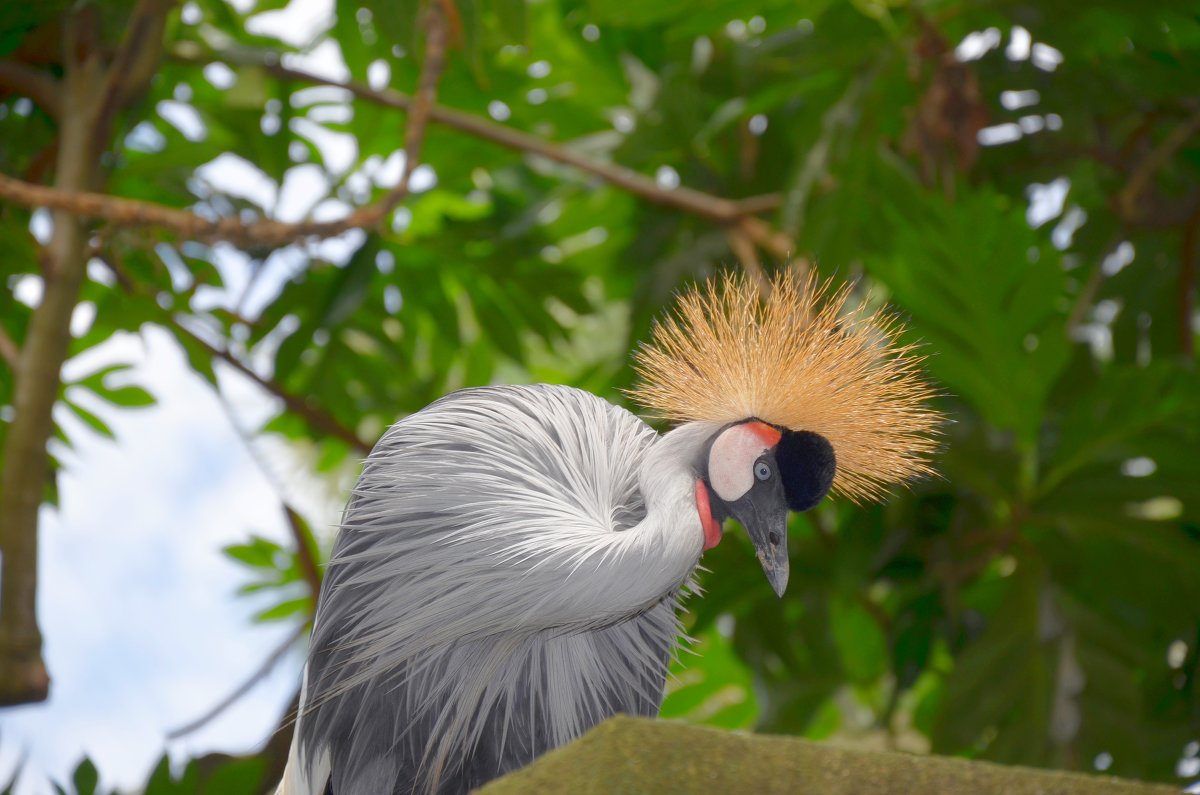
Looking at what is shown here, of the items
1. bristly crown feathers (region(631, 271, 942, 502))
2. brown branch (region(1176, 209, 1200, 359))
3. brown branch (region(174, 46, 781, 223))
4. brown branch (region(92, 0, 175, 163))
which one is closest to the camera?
bristly crown feathers (region(631, 271, 942, 502))

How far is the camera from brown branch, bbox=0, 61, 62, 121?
1936 millimetres

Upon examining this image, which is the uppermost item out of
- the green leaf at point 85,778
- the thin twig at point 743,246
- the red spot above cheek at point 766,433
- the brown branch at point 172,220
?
the brown branch at point 172,220

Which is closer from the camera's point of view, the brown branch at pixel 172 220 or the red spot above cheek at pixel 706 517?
the red spot above cheek at pixel 706 517

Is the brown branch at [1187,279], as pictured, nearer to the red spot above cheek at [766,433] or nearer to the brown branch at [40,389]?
the red spot above cheek at [766,433]

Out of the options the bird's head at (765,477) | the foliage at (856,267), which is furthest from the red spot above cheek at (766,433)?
the foliage at (856,267)

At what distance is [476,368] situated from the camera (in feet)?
9.16

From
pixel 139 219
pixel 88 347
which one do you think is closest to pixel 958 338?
pixel 139 219

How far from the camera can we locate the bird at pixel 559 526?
3.71 feet

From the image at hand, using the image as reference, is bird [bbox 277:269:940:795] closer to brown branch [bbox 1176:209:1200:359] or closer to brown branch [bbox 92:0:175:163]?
brown branch [bbox 92:0:175:163]

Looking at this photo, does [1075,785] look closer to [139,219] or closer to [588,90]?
[139,219]

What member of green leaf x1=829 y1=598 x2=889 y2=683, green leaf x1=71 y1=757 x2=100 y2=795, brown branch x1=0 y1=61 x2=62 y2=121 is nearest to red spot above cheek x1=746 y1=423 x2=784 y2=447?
green leaf x1=71 y1=757 x2=100 y2=795

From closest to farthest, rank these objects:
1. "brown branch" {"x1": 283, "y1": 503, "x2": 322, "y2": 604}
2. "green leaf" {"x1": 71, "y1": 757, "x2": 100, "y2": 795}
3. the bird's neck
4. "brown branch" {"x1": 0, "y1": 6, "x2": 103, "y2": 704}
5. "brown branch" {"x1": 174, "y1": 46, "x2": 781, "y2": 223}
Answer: the bird's neck < "brown branch" {"x1": 0, "y1": 6, "x2": 103, "y2": 704} < "green leaf" {"x1": 71, "y1": 757, "x2": 100, "y2": 795} < "brown branch" {"x1": 283, "y1": 503, "x2": 322, "y2": 604} < "brown branch" {"x1": 174, "y1": 46, "x2": 781, "y2": 223}

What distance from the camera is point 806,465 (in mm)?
1155

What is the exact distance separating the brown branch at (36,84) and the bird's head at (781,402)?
3.79ft
